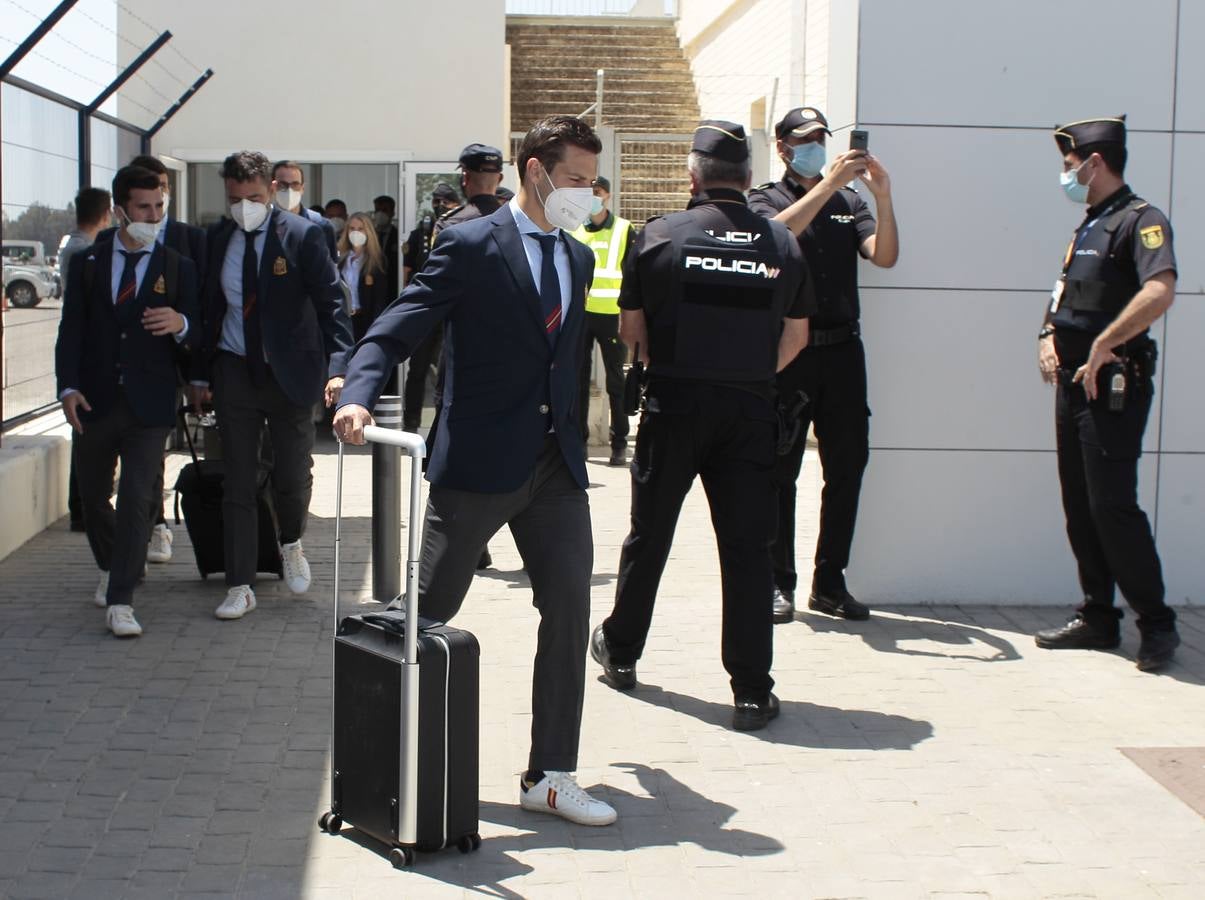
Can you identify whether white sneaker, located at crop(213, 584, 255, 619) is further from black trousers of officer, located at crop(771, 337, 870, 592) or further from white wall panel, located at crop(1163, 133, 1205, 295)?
white wall panel, located at crop(1163, 133, 1205, 295)

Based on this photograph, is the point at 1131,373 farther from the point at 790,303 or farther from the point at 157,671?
the point at 157,671

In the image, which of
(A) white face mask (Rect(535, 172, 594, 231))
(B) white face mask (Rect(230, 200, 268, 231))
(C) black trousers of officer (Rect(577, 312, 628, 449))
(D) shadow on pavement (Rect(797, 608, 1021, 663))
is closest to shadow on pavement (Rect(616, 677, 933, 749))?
(D) shadow on pavement (Rect(797, 608, 1021, 663))

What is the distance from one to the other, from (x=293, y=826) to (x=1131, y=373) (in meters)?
3.69

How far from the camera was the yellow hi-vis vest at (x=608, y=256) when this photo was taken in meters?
11.5

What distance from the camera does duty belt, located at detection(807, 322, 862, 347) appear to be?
6.85m

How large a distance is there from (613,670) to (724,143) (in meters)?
1.98

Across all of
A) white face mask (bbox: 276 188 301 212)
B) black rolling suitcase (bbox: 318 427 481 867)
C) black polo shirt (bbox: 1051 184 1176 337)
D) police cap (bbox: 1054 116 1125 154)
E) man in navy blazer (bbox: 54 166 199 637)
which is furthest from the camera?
white face mask (bbox: 276 188 301 212)

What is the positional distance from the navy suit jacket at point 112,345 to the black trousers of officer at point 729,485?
2.35 m

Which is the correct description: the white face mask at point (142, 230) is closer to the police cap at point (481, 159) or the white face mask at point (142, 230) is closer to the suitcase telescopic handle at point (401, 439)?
the police cap at point (481, 159)

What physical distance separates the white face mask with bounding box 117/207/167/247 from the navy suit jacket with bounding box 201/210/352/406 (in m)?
0.30

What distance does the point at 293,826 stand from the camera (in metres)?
4.63

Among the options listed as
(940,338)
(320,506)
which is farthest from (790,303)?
(320,506)

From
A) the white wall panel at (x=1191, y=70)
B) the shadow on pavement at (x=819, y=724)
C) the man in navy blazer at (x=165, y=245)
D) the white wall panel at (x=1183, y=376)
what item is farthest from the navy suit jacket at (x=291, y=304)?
the white wall panel at (x=1191, y=70)

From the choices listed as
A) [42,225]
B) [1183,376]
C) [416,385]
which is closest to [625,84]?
[416,385]
